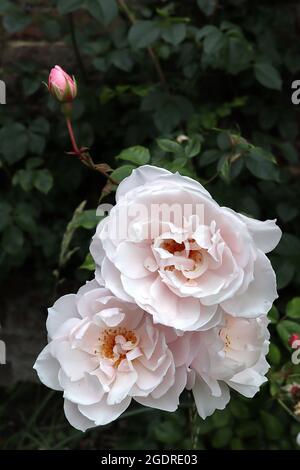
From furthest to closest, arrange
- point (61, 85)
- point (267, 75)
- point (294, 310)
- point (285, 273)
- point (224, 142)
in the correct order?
point (267, 75) < point (285, 273) < point (224, 142) < point (294, 310) < point (61, 85)

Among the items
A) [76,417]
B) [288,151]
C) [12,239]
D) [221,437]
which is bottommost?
[221,437]

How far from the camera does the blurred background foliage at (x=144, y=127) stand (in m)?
1.53

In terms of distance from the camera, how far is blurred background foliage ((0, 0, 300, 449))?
153 centimetres

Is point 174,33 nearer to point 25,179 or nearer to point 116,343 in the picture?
point 25,179

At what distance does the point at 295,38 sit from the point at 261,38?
0.52ft

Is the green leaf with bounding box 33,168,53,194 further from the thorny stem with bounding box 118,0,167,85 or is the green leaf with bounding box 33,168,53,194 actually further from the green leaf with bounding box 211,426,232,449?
the green leaf with bounding box 211,426,232,449

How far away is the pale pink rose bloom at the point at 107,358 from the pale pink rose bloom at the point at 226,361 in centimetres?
2

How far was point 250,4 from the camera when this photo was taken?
1779mm

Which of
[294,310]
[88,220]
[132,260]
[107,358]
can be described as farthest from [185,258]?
[294,310]

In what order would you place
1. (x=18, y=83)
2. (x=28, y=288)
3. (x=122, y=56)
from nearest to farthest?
(x=122, y=56) < (x=18, y=83) < (x=28, y=288)

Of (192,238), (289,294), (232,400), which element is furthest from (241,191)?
(192,238)

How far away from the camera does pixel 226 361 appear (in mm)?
716

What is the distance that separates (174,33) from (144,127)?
1.01ft

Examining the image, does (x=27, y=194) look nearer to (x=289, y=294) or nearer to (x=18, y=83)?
(x=18, y=83)
